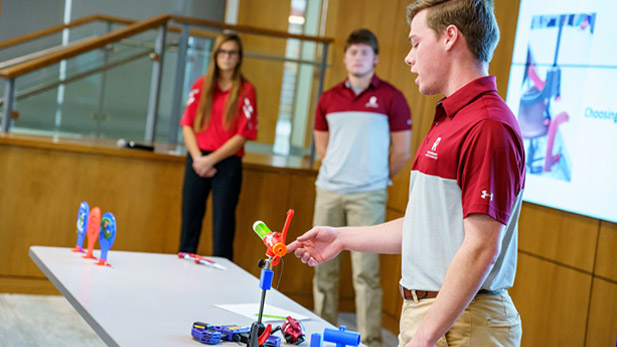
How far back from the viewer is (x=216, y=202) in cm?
465

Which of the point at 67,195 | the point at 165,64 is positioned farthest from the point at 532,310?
the point at 165,64

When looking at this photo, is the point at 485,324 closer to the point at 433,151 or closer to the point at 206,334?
the point at 433,151

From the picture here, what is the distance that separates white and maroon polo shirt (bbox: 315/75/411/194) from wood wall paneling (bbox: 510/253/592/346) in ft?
3.34

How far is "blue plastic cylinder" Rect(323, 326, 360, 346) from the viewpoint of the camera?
5.96 ft

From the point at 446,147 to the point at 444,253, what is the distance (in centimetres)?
24

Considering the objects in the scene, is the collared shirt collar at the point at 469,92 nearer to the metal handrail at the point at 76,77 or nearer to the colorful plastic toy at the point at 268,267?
the colorful plastic toy at the point at 268,267

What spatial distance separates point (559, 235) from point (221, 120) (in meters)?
2.13

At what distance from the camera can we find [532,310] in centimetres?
372

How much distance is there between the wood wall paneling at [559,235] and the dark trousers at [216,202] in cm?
177

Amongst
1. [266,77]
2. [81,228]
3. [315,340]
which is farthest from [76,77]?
[315,340]

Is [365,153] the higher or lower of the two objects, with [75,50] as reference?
lower

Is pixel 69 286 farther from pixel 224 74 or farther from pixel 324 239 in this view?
pixel 224 74

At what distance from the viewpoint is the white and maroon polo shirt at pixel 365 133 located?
4367 millimetres

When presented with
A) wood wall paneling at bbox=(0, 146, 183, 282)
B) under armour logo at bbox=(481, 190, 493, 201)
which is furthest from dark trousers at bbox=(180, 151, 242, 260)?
under armour logo at bbox=(481, 190, 493, 201)
